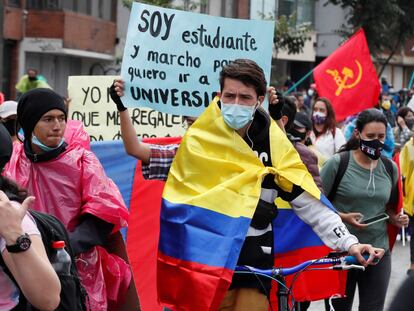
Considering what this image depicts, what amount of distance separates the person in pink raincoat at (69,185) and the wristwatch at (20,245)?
4.53ft

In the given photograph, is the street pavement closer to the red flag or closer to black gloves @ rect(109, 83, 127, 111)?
the red flag

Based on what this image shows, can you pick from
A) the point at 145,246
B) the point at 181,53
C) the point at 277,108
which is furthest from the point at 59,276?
the point at 145,246

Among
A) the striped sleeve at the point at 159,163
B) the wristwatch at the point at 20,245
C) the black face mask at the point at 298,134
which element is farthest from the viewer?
the black face mask at the point at 298,134

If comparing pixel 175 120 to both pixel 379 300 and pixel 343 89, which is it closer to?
pixel 379 300

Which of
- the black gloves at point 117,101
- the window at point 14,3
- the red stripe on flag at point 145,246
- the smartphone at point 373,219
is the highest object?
the window at point 14,3

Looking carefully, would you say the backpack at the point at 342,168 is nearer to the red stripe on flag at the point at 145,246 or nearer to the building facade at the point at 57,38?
the red stripe on flag at the point at 145,246

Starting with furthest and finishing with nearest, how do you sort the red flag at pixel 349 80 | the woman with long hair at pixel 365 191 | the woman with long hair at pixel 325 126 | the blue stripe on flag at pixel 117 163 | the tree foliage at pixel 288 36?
the tree foliage at pixel 288 36, the red flag at pixel 349 80, the woman with long hair at pixel 325 126, the blue stripe on flag at pixel 117 163, the woman with long hair at pixel 365 191

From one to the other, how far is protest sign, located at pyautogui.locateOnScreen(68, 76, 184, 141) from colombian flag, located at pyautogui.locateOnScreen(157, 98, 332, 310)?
10.4 feet

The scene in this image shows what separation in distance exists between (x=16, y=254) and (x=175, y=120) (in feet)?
16.7

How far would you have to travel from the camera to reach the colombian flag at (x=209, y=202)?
476 cm

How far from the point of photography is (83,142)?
16.7ft

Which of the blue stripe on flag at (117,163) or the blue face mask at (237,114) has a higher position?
the blue face mask at (237,114)

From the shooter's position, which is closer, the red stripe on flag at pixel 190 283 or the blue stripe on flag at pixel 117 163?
the red stripe on flag at pixel 190 283

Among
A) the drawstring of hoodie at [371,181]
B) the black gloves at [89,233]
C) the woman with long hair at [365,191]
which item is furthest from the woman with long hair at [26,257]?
the drawstring of hoodie at [371,181]
